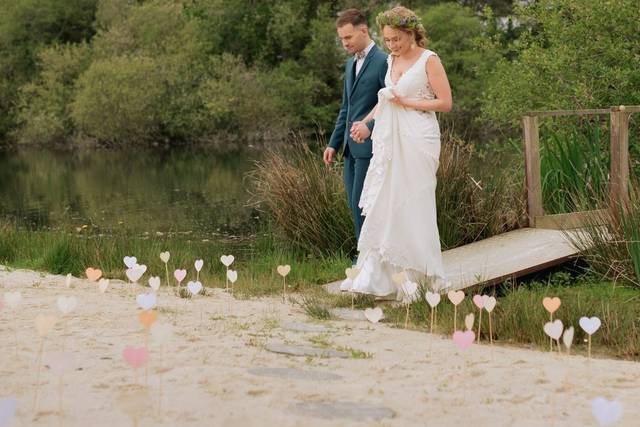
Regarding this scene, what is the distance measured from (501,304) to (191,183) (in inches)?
742

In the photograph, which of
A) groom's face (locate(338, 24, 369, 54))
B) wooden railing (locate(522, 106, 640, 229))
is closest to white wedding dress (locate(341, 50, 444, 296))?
groom's face (locate(338, 24, 369, 54))

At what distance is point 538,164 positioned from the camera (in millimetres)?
8344

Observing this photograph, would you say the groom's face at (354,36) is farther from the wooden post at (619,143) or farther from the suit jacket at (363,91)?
the wooden post at (619,143)

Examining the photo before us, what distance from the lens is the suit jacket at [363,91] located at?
660cm

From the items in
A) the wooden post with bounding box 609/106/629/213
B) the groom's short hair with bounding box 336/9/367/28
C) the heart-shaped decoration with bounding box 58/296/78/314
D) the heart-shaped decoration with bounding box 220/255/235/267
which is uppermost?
the groom's short hair with bounding box 336/9/367/28

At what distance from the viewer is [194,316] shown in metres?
5.46

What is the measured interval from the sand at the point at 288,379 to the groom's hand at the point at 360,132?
149 cm

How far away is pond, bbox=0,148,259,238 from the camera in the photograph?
15602mm

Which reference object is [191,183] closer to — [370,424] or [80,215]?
[80,215]

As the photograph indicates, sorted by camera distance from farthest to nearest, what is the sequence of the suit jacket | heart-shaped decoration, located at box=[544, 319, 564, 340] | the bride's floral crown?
the suit jacket, the bride's floral crown, heart-shaped decoration, located at box=[544, 319, 564, 340]

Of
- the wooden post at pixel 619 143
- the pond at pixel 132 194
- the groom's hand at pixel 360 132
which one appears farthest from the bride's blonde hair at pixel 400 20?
the pond at pixel 132 194

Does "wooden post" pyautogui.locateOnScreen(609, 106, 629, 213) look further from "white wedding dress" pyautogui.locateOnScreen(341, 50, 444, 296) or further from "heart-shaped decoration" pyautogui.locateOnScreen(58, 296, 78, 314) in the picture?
"heart-shaped decoration" pyautogui.locateOnScreen(58, 296, 78, 314)

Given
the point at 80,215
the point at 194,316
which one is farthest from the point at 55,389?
the point at 80,215

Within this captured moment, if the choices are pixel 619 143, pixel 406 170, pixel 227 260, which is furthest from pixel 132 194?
pixel 406 170
